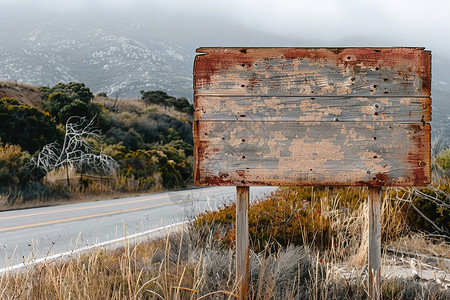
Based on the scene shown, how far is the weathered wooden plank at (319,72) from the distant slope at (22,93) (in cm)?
2648

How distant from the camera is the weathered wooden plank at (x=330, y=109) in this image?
352 centimetres

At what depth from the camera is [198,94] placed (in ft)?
11.7

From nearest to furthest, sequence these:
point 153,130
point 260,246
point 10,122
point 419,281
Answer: point 419,281 < point 260,246 < point 10,122 < point 153,130

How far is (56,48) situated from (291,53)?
612 ft

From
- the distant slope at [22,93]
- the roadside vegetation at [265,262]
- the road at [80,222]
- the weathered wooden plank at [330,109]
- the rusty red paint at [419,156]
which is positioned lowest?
the road at [80,222]

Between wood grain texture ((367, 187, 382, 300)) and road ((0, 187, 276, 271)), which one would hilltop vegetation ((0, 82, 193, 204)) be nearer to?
road ((0, 187, 276, 271))

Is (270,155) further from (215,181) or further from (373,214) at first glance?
(373,214)

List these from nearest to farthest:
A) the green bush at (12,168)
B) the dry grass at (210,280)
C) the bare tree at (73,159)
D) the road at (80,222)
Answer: the dry grass at (210,280)
the road at (80,222)
the green bush at (12,168)
the bare tree at (73,159)

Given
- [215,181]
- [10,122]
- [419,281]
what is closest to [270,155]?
[215,181]

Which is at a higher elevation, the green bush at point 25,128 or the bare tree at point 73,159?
the green bush at point 25,128

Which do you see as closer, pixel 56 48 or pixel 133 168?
pixel 133 168

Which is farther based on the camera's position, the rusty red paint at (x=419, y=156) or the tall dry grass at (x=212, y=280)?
the tall dry grass at (x=212, y=280)

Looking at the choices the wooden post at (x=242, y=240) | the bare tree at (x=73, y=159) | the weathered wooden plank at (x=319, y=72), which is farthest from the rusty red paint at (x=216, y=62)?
the bare tree at (x=73, y=159)

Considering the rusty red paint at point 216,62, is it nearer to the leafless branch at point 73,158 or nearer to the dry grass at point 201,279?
the dry grass at point 201,279
